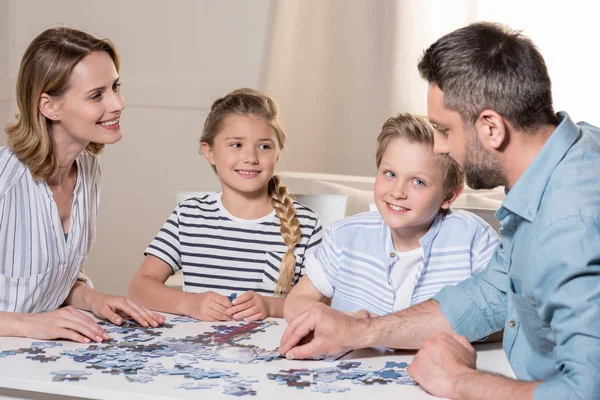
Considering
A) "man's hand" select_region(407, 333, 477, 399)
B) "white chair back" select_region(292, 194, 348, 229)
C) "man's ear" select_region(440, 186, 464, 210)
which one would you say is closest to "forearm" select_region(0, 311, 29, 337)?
"man's hand" select_region(407, 333, 477, 399)

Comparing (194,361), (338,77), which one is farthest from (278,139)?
(338,77)

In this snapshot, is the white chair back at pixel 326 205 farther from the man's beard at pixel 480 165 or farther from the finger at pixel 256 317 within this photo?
the man's beard at pixel 480 165

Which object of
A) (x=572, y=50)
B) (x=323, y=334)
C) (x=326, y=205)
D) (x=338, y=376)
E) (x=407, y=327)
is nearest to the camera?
(x=338, y=376)

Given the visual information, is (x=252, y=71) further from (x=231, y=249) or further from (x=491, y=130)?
(x=491, y=130)

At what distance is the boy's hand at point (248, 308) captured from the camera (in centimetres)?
225

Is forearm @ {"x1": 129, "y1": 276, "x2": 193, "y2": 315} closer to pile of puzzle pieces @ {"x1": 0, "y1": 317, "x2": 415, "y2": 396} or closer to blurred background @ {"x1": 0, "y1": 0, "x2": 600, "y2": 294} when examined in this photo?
pile of puzzle pieces @ {"x1": 0, "y1": 317, "x2": 415, "y2": 396}

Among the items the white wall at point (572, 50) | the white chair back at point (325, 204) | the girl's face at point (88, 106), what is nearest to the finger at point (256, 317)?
the girl's face at point (88, 106)

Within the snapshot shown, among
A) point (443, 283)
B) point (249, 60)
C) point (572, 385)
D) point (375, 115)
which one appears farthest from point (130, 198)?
point (572, 385)

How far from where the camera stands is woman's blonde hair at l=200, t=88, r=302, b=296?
2.78 metres

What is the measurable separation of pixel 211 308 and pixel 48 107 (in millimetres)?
865

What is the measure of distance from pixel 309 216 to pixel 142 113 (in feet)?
10.4

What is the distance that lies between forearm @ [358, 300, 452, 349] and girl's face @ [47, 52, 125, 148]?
116cm

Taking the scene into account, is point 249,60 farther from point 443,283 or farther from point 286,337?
point 286,337

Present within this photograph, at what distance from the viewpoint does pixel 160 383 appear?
1575 mm
